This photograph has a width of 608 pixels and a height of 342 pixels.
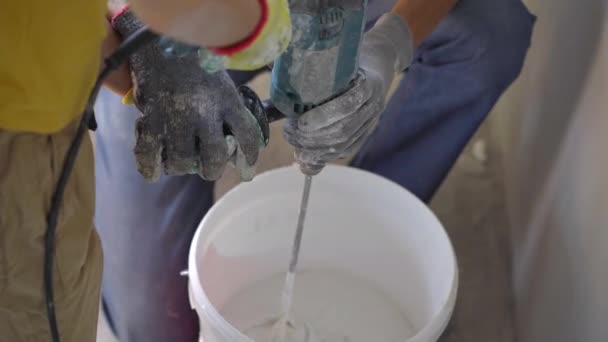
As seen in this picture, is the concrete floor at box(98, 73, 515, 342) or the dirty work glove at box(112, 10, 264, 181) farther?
the concrete floor at box(98, 73, 515, 342)

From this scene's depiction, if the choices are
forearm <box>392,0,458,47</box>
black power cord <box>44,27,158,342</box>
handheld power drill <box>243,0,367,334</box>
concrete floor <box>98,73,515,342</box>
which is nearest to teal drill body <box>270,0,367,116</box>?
handheld power drill <box>243,0,367,334</box>

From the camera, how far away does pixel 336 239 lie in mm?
1037

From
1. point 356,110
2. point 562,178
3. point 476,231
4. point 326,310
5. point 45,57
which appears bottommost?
point 476,231

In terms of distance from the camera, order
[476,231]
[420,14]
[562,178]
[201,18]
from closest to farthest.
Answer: [201,18] < [420,14] < [562,178] < [476,231]

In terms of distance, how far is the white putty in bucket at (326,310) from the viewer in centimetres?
96

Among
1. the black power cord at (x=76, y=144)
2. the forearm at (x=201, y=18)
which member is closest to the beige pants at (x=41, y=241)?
the black power cord at (x=76, y=144)

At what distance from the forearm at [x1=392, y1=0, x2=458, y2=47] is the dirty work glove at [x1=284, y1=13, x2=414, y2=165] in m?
0.04

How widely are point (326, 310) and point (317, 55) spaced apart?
47 centimetres

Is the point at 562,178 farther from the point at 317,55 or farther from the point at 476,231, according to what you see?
the point at 317,55

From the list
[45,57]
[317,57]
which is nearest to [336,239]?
[317,57]

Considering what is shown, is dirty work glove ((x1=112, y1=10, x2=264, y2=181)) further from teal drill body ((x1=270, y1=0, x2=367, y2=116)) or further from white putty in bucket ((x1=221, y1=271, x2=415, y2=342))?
white putty in bucket ((x1=221, y1=271, x2=415, y2=342))

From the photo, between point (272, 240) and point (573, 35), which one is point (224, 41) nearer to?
point (272, 240)

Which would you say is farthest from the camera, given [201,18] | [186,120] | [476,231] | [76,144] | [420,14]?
[476,231]

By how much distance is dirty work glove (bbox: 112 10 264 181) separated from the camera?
0.65m
